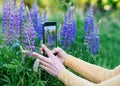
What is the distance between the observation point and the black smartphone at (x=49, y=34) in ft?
12.0

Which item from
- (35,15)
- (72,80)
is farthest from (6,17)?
(72,80)

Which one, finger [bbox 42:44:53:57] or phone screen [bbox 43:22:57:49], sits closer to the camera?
finger [bbox 42:44:53:57]

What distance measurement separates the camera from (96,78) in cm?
399

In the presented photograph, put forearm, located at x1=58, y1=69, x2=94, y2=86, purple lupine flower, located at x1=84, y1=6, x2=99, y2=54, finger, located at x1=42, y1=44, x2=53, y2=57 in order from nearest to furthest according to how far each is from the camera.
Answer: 1. forearm, located at x1=58, y1=69, x2=94, y2=86
2. finger, located at x1=42, y1=44, x2=53, y2=57
3. purple lupine flower, located at x1=84, y1=6, x2=99, y2=54

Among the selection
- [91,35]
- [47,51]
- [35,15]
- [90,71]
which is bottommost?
[90,71]

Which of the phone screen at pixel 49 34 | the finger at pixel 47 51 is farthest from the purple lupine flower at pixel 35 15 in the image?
the finger at pixel 47 51

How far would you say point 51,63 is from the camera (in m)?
3.52

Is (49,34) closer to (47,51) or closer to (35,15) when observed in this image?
(47,51)

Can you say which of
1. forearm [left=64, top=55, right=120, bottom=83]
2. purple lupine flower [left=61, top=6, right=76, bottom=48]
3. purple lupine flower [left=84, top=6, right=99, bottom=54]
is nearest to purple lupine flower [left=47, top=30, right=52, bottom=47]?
forearm [left=64, top=55, right=120, bottom=83]

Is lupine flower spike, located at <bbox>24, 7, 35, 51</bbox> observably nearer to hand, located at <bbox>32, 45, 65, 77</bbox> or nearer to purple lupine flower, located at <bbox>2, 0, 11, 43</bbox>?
hand, located at <bbox>32, 45, 65, 77</bbox>

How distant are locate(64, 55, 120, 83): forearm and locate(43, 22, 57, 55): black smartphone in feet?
0.80

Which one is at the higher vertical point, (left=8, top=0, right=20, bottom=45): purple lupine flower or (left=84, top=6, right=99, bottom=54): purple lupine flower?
(left=8, top=0, right=20, bottom=45): purple lupine flower

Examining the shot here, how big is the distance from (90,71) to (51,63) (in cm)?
58

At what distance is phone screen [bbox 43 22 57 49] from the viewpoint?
367 cm
